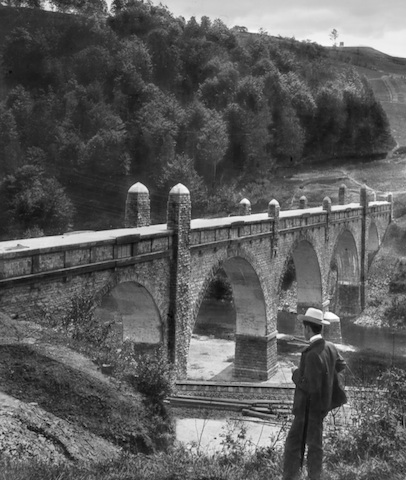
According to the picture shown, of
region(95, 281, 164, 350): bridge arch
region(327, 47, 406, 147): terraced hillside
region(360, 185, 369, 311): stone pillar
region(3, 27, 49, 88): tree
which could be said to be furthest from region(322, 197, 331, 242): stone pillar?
region(327, 47, 406, 147): terraced hillside

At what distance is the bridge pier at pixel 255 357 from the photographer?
27.2 m

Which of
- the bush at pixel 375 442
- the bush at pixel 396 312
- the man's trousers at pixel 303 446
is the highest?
the man's trousers at pixel 303 446

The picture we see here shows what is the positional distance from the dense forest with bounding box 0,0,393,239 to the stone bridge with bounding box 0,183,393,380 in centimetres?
2174

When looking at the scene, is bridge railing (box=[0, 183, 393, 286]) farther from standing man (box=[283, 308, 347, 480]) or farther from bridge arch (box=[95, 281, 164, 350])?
standing man (box=[283, 308, 347, 480])

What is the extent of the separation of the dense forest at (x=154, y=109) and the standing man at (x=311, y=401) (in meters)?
44.2

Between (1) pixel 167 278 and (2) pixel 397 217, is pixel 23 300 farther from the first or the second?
(2) pixel 397 217

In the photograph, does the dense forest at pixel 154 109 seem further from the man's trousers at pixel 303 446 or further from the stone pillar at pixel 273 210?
the man's trousers at pixel 303 446

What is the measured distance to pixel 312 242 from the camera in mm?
32375

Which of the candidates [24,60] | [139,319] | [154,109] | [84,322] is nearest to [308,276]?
[139,319]

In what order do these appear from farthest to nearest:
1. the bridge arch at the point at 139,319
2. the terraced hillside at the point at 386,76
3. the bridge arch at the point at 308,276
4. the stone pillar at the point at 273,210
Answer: the terraced hillside at the point at 386,76, the bridge arch at the point at 308,276, the stone pillar at the point at 273,210, the bridge arch at the point at 139,319

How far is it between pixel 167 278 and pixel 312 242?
14.9m

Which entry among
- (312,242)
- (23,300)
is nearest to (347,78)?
(312,242)

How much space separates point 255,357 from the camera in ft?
90.2

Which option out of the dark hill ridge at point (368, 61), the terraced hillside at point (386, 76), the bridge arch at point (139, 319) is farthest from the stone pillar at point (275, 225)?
the terraced hillside at point (386, 76)
